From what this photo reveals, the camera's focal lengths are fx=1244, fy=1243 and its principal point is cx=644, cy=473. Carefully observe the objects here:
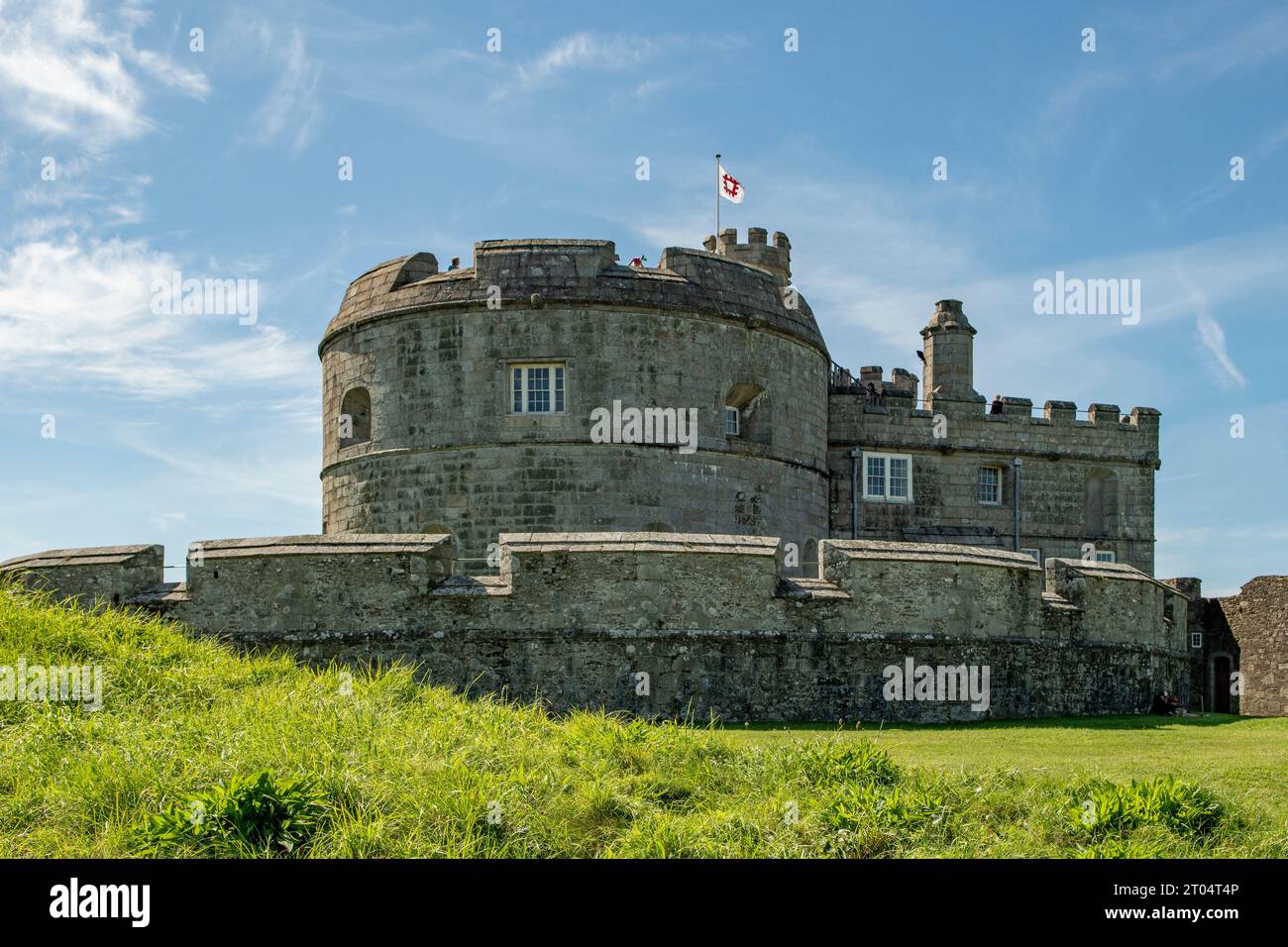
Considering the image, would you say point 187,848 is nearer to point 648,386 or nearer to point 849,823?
point 849,823

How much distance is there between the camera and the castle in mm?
15406

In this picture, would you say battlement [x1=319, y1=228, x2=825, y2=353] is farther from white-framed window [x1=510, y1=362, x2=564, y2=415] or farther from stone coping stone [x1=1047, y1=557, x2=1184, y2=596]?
stone coping stone [x1=1047, y1=557, x2=1184, y2=596]

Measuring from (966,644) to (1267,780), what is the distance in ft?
20.0

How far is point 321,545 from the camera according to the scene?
15719 millimetres

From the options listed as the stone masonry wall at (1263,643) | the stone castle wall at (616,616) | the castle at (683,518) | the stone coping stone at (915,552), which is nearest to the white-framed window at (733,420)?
the castle at (683,518)

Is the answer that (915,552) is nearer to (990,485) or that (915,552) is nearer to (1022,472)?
(990,485)

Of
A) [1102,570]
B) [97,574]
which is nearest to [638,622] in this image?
[97,574]

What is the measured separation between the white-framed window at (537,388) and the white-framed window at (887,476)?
8.76m

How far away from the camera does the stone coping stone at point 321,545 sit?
1560 cm

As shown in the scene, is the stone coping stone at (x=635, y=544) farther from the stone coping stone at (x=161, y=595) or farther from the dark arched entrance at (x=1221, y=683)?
the dark arched entrance at (x=1221, y=683)

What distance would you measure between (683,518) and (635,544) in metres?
6.21

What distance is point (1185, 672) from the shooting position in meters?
21.3

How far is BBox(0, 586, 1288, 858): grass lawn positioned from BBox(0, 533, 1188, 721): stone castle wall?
2.50 m
